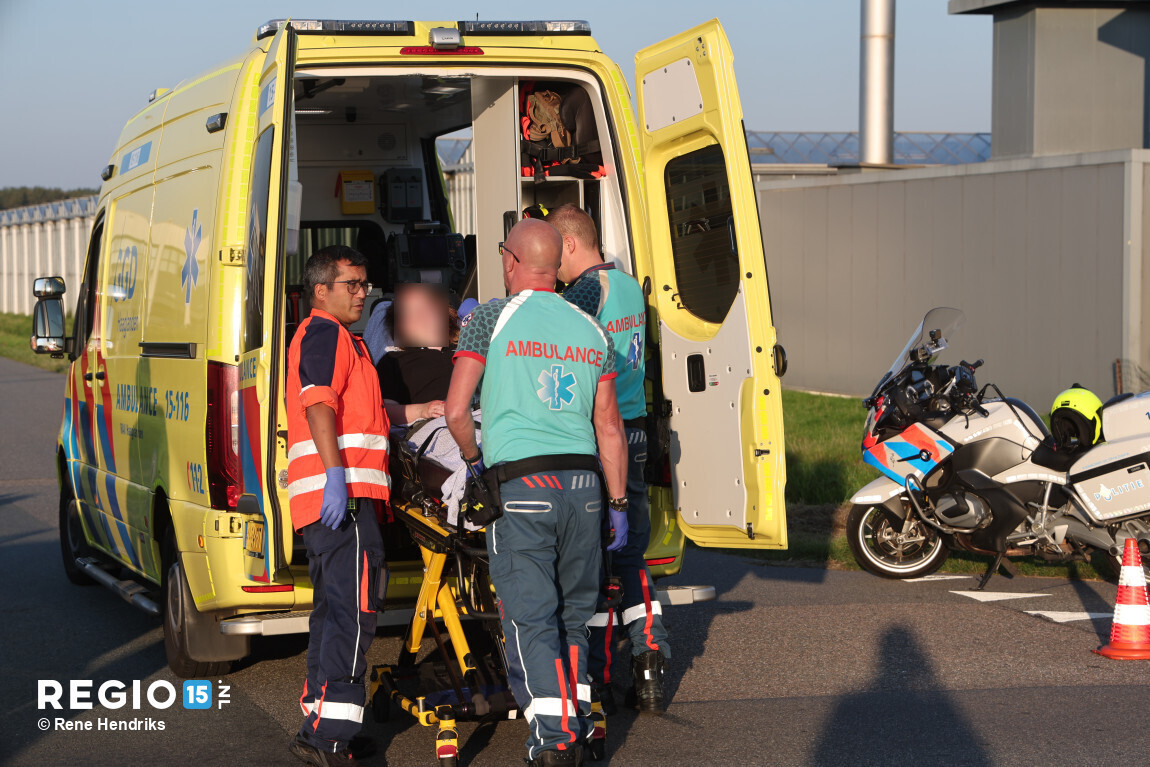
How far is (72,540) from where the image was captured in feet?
27.2

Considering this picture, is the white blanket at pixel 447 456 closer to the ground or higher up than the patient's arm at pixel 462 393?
closer to the ground

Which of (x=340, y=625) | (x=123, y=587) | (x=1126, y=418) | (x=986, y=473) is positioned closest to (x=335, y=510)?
(x=340, y=625)

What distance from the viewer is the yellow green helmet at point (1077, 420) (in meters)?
7.75

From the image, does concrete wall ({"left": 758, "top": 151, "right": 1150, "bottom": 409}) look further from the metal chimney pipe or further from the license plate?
the license plate

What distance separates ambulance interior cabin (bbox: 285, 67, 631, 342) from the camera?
7176 millimetres

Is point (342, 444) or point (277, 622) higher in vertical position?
point (342, 444)

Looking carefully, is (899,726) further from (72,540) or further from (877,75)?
(877,75)

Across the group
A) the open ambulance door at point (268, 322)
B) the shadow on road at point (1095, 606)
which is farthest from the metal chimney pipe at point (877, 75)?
the open ambulance door at point (268, 322)

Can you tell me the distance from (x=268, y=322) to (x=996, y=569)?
4969 millimetres

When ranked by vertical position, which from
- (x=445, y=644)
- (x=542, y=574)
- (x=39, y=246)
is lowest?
(x=445, y=644)

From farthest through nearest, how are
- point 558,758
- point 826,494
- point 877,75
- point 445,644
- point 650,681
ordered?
point 877,75 → point 826,494 → point 650,681 → point 445,644 → point 558,758

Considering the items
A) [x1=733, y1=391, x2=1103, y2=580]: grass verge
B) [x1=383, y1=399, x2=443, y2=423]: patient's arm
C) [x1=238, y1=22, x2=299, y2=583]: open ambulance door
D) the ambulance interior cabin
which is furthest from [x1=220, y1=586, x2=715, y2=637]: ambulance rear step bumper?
[x1=733, y1=391, x2=1103, y2=580]: grass verge

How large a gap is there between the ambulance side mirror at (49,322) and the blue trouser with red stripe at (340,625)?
358cm

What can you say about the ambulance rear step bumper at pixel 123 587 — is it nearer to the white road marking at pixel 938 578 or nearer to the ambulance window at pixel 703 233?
the ambulance window at pixel 703 233
